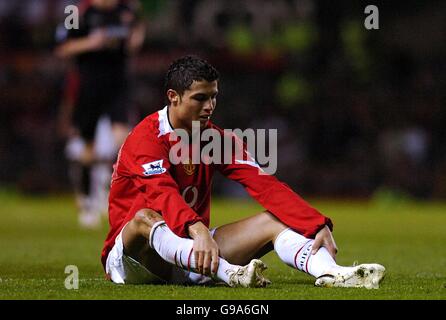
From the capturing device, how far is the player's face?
5.67 m

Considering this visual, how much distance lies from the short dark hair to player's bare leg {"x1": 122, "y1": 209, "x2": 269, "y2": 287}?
0.75 m

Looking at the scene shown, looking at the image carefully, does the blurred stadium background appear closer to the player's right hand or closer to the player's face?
the player's face

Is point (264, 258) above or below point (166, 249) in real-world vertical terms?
below

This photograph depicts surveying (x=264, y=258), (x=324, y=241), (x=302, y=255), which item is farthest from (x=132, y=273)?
(x=264, y=258)

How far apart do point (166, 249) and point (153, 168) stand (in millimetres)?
509

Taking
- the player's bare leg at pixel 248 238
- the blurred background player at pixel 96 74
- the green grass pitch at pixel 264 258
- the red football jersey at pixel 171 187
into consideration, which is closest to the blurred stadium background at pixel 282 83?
the green grass pitch at pixel 264 258

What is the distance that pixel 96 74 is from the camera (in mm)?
12641

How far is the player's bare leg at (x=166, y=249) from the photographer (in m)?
5.27

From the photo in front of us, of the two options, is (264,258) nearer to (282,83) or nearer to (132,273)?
(132,273)

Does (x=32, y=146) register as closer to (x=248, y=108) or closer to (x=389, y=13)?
(x=248, y=108)

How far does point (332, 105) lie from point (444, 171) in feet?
8.23

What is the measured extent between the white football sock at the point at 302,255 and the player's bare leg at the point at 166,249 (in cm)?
21

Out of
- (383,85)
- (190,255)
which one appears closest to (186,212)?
(190,255)

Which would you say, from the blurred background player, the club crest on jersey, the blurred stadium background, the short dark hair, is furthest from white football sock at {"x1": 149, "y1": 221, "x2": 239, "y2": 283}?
the blurred stadium background
